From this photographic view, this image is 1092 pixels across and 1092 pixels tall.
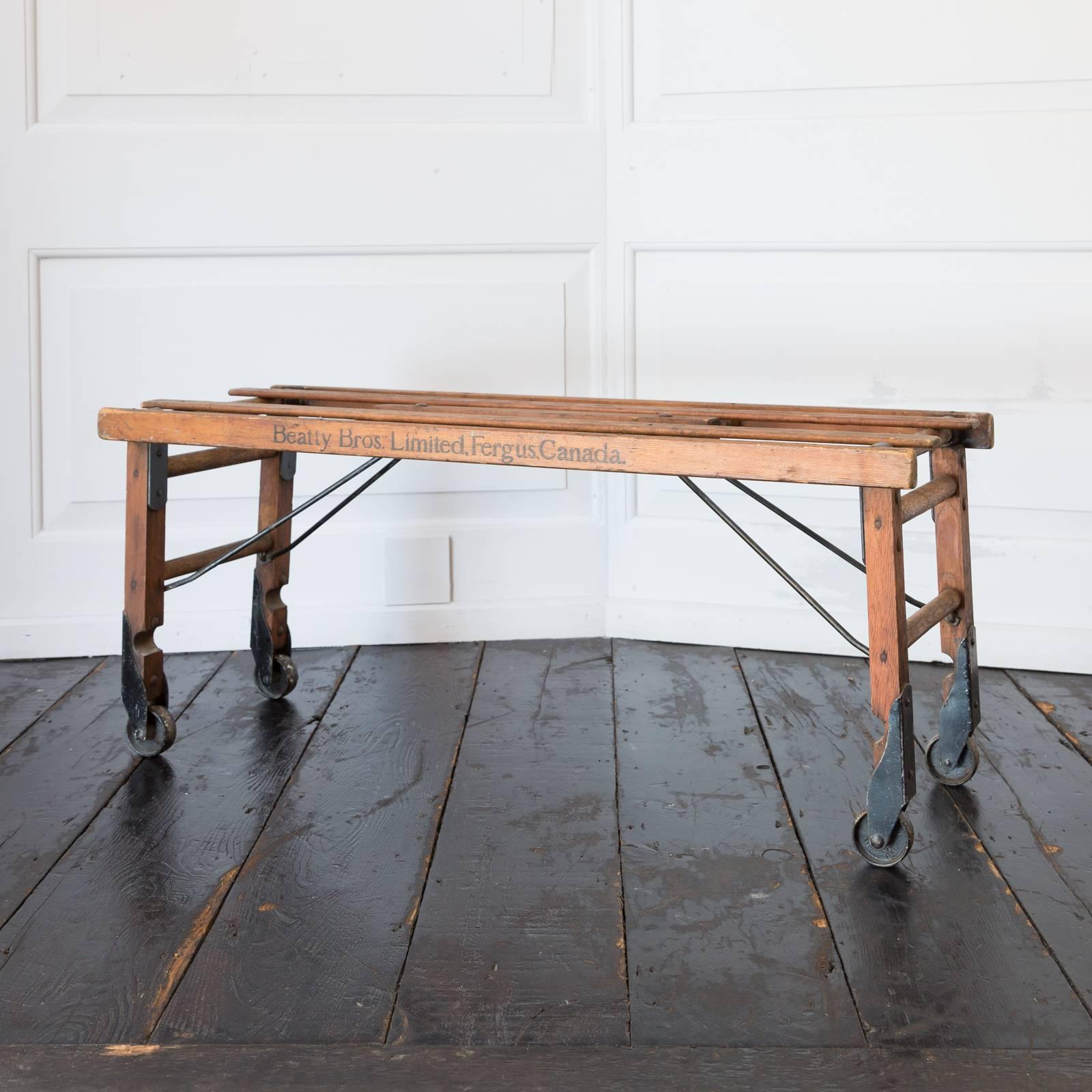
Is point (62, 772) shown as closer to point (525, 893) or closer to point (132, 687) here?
point (132, 687)

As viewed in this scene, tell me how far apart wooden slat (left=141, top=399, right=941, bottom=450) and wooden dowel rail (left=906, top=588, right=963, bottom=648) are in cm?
21

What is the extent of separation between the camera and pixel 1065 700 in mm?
1939

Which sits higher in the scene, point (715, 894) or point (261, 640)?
point (261, 640)

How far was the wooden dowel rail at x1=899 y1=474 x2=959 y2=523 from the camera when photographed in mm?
1331

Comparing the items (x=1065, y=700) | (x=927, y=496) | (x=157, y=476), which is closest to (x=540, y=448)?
(x=927, y=496)

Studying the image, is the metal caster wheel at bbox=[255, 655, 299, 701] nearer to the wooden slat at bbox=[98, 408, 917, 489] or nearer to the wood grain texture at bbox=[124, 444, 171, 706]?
the wood grain texture at bbox=[124, 444, 171, 706]

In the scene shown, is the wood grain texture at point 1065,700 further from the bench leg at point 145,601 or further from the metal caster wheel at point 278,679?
the bench leg at point 145,601

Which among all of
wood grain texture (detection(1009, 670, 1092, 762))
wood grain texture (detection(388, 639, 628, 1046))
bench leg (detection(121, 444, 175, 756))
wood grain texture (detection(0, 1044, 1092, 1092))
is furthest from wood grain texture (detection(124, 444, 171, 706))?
wood grain texture (detection(1009, 670, 1092, 762))

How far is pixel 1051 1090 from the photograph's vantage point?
96 centimetres

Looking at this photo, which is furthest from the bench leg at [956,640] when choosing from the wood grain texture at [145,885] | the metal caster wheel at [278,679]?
the metal caster wheel at [278,679]

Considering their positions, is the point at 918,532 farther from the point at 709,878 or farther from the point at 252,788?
the point at 252,788

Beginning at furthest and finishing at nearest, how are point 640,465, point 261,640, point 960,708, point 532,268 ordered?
1. point 532,268
2. point 261,640
3. point 960,708
4. point 640,465

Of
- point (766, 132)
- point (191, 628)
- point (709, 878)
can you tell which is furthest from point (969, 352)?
point (191, 628)

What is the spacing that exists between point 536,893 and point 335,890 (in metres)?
0.22
